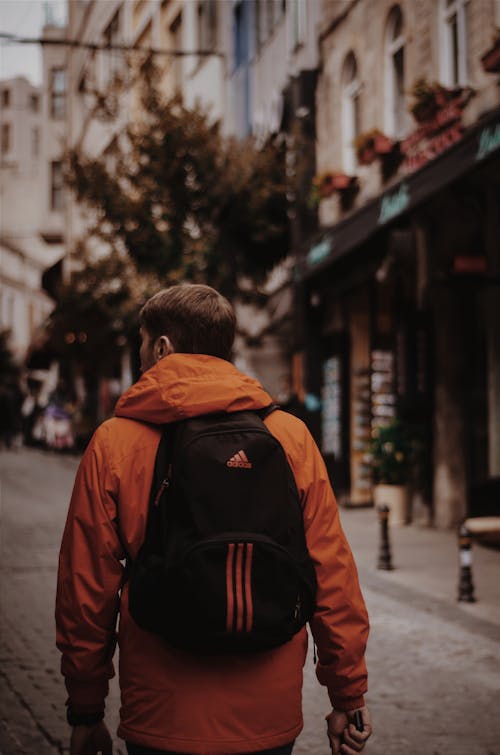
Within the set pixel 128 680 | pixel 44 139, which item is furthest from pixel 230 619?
pixel 44 139

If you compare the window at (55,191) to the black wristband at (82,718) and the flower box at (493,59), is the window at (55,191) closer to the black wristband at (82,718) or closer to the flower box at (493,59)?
the flower box at (493,59)

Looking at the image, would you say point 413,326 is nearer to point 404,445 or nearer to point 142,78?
point 404,445

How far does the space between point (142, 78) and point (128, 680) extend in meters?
18.7

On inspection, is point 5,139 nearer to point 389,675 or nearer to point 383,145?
point 383,145

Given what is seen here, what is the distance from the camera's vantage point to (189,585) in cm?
241

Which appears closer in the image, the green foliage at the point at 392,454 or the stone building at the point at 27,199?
the green foliage at the point at 392,454

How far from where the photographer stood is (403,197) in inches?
537

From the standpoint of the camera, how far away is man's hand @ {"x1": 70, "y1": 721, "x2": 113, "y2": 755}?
2.69 metres

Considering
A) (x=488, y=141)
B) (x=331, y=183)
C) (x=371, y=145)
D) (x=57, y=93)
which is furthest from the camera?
(x=57, y=93)

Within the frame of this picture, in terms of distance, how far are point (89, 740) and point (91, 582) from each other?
380mm

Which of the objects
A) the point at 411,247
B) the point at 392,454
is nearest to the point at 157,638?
the point at 411,247

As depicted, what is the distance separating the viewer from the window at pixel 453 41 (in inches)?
534

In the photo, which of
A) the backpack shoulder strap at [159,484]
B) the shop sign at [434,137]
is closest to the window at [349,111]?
the shop sign at [434,137]

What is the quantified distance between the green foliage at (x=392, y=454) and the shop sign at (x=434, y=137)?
3235 millimetres
